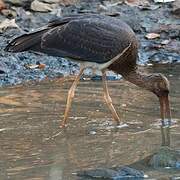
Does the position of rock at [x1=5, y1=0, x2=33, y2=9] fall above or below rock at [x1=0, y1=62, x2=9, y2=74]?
above

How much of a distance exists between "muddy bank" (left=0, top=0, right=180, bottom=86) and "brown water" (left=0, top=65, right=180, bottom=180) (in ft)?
1.69

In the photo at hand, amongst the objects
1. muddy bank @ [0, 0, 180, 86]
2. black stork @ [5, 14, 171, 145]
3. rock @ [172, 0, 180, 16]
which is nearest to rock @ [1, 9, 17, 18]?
muddy bank @ [0, 0, 180, 86]

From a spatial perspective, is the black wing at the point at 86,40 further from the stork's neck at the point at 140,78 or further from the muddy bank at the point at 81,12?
the muddy bank at the point at 81,12

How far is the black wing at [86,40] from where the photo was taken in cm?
730

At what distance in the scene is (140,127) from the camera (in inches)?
279

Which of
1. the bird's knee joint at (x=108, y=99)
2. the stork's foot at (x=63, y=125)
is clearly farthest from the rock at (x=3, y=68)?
the stork's foot at (x=63, y=125)

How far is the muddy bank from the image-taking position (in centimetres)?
952

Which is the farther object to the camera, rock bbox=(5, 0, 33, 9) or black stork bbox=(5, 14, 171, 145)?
rock bbox=(5, 0, 33, 9)

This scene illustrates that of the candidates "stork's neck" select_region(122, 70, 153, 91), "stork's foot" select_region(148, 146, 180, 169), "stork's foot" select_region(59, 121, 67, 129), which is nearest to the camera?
"stork's foot" select_region(148, 146, 180, 169)

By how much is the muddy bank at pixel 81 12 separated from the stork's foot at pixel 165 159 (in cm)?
346

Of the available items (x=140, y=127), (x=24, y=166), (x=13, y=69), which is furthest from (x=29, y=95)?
(x=24, y=166)

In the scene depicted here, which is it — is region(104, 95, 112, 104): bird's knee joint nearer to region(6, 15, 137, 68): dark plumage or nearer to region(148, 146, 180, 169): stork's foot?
region(6, 15, 137, 68): dark plumage

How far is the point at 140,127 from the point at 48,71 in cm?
277

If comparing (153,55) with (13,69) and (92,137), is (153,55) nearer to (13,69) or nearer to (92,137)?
(13,69)
